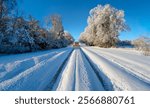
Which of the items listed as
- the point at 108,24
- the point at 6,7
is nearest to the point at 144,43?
the point at 6,7

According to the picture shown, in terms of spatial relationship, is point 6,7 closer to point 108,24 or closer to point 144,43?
point 144,43

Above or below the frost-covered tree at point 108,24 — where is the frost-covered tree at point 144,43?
below

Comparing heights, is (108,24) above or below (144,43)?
above

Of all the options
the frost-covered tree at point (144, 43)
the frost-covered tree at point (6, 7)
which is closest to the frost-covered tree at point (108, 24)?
the frost-covered tree at point (144, 43)

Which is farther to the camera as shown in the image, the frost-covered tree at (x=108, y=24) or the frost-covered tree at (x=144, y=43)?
the frost-covered tree at (x=108, y=24)

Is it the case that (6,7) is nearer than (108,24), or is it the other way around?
(6,7)

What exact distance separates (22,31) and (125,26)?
3014 centimetres

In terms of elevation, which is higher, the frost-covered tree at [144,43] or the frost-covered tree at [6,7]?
the frost-covered tree at [6,7]

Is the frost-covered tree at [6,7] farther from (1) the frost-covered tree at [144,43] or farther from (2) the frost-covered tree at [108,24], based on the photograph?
(2) the frost-covered tree at [108,24]

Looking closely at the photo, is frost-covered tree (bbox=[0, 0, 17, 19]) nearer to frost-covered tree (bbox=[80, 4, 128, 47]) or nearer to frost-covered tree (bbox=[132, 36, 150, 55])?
frost-covered tree (bbox=[132, 36, 150, 55])

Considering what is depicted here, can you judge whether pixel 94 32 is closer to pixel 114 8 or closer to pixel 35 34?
pixel 114 8

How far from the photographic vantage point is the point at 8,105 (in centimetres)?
567

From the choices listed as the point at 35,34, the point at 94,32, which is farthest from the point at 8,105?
the point at 94,32

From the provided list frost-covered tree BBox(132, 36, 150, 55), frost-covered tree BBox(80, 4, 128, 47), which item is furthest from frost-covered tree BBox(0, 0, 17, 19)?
frost-covered tree BBox(80, 4, 128, 47)
